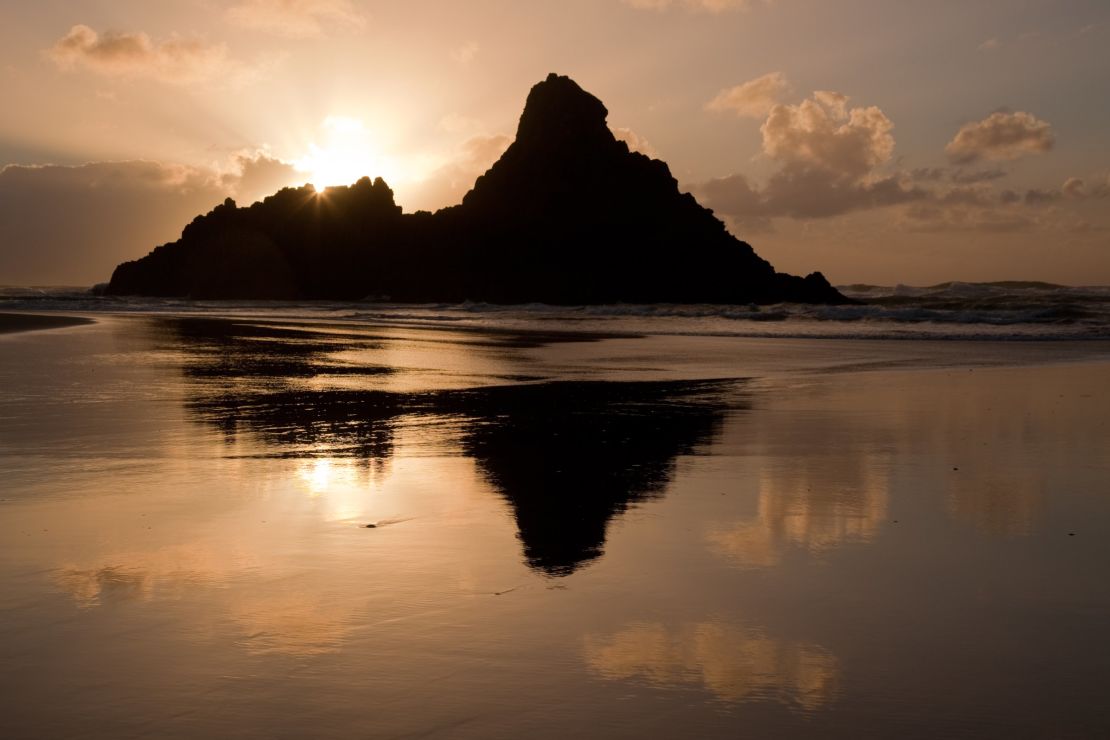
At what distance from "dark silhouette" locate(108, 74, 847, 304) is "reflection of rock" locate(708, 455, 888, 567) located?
122942 mm

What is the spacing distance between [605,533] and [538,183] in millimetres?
155848

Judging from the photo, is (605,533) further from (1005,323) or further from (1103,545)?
(1005,323)

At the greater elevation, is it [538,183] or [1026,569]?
[538,183]

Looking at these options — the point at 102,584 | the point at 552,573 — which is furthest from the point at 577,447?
the point at 102,584

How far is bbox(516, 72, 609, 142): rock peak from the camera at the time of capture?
158 metres

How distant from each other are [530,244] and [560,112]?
2475 centimetres

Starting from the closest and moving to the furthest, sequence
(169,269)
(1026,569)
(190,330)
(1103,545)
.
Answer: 1. (1026,569)
2. (1103,545)
3. (190,330)
4. (169,269)

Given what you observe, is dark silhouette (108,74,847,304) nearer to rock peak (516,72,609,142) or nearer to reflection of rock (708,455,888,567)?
rock peak (516,72,609,142)

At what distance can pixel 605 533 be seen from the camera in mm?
6090

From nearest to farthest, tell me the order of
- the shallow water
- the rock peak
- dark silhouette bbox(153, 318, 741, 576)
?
the shallow water → dark silhouette bbox(153, 318, 741, 576) → the rock peak

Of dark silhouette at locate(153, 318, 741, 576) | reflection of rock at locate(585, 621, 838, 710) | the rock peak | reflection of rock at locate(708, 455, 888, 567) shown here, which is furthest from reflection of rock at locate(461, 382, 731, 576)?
the rock peak

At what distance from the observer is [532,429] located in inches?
429

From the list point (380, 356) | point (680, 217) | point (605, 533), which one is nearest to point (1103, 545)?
point (605, 533)

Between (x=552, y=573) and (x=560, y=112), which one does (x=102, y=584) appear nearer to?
(x=552, y=573)
